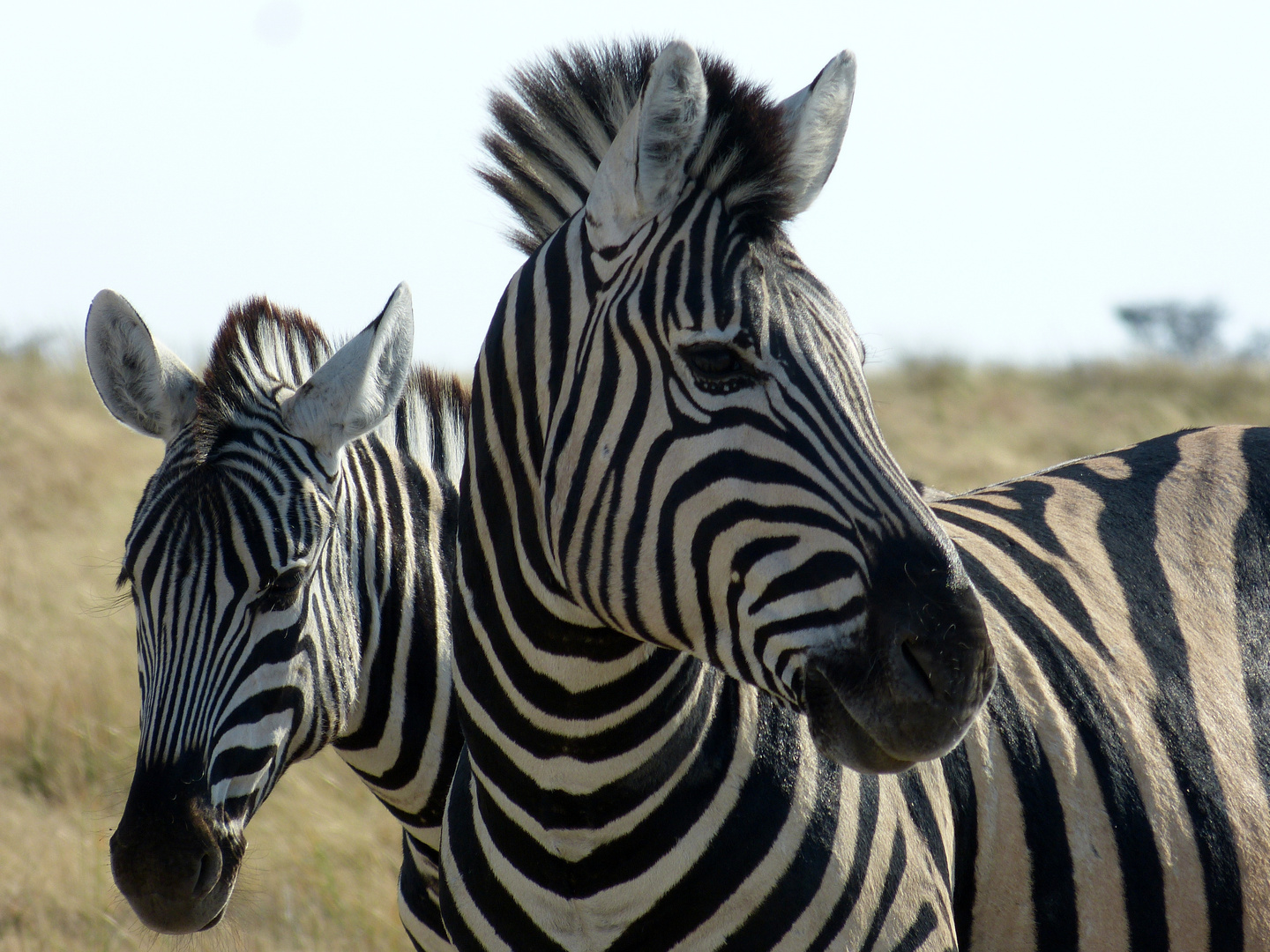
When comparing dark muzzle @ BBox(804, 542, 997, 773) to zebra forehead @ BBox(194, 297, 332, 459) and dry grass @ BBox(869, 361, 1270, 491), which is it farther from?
dry grass @ BBox(869, 361, 1270, 491)

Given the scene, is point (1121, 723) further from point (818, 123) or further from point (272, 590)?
point (272, 590)

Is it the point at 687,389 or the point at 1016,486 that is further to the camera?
the point at 1016,486

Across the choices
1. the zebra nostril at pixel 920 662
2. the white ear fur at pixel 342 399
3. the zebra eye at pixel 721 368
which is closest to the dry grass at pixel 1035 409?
the white ear fur at pixel 342 399

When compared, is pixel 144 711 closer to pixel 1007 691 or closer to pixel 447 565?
pixel 447 565

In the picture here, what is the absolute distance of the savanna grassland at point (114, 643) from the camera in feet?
16.6

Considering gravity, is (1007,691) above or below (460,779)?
above

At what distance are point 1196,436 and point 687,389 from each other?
2665 mm

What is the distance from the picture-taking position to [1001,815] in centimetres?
251

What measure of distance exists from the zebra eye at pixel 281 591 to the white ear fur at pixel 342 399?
41cm

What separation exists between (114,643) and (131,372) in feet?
16.4

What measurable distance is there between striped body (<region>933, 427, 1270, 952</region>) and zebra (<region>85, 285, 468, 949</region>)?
67.5 inches

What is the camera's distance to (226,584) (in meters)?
2.90

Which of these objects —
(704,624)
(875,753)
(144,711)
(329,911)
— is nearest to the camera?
(875,753)

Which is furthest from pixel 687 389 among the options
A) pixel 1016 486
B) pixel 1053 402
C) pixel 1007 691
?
pixel 1053 402
